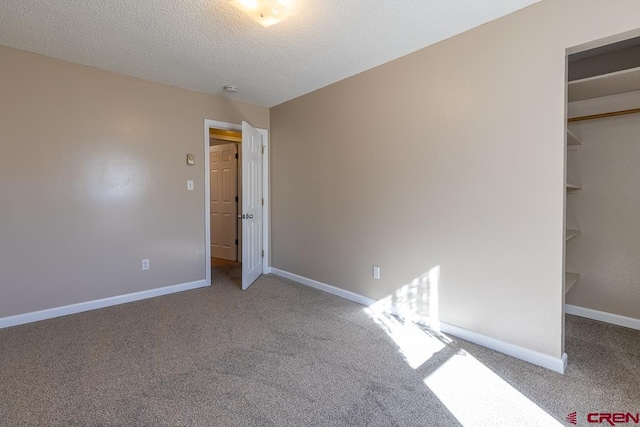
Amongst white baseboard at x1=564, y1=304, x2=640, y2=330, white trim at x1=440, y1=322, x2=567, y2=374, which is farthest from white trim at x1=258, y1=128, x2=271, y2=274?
white baseboard at x1=564, y1=304, x2=640, y2=330

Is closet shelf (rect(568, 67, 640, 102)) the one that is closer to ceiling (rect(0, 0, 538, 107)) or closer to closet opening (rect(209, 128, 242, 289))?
ceiling (rect(0, 0, 538, 107))

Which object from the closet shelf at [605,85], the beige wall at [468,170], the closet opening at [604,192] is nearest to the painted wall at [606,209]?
the closet opening at [604,192]

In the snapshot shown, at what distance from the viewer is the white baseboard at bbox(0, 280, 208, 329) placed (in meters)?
2.73

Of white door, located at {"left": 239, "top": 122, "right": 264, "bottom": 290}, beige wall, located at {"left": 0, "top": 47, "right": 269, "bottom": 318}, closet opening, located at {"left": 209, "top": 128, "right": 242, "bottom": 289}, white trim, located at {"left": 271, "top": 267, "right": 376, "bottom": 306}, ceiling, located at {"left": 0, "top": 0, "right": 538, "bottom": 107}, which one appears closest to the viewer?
ceiling, located at {"left": 0, "top": 0, "right": 538, "bottom": 107}

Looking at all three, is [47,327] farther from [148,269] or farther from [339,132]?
[339,132]

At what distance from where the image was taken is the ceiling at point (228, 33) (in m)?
2.09

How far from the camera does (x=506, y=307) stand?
2.22 meters

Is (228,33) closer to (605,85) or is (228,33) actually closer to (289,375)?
(289,375)

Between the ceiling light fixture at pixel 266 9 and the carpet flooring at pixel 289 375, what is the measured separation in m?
2.31

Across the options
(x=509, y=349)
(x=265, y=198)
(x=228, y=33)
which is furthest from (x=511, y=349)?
(x=265, y=198)

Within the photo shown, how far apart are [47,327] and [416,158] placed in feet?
11.5

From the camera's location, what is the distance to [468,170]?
239cm

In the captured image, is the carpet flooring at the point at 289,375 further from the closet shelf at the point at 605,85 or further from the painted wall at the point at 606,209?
the closet shelf at the point at 605,85

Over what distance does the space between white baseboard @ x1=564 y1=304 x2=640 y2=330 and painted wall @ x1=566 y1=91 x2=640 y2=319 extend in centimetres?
4
